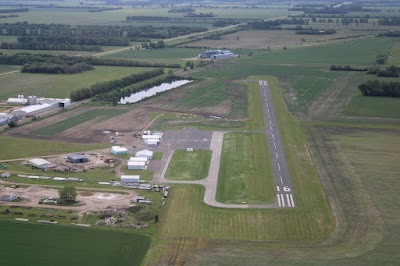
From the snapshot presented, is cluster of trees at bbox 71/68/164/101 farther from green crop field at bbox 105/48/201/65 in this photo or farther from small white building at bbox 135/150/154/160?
small white building at bbox 135/150/154/160

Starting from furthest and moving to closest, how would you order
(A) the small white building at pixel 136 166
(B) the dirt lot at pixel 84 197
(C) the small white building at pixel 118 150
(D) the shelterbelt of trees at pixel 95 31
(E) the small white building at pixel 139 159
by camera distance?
(D) the shelterbelt of trees at pixel 95 31 < (C) the small white building at pixel 118 150 < (E) the small white building at pixel 139 159 < (A) the small white building at pixel 136 166 < (B) the dirt lot at pixel 84 197

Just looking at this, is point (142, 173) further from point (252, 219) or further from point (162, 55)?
point (162, 55)

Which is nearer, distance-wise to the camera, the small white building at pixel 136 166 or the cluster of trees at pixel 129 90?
the small white building at pixel 136 166

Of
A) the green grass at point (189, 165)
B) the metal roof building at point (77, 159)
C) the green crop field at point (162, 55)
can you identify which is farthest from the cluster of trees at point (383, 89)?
the metal roof building at point (77, 159)

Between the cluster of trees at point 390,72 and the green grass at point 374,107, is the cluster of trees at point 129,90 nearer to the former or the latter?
the green grass at point 374,107

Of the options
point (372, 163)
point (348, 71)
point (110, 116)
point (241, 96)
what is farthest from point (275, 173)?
point (348, 71)

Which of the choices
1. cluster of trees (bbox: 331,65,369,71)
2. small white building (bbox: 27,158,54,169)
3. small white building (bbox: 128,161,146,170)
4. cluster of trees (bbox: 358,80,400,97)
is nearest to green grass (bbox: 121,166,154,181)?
small white building (bbox: 128,161,146,170)

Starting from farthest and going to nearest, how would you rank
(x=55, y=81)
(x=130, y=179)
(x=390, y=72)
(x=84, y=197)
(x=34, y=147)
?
(x=390, y=72), (x=55, y=81), (x=34, y=147), (x=130, y=179), (x=84, y=197)


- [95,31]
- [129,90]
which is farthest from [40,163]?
[95,31]

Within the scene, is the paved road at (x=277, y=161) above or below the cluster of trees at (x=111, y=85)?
below
